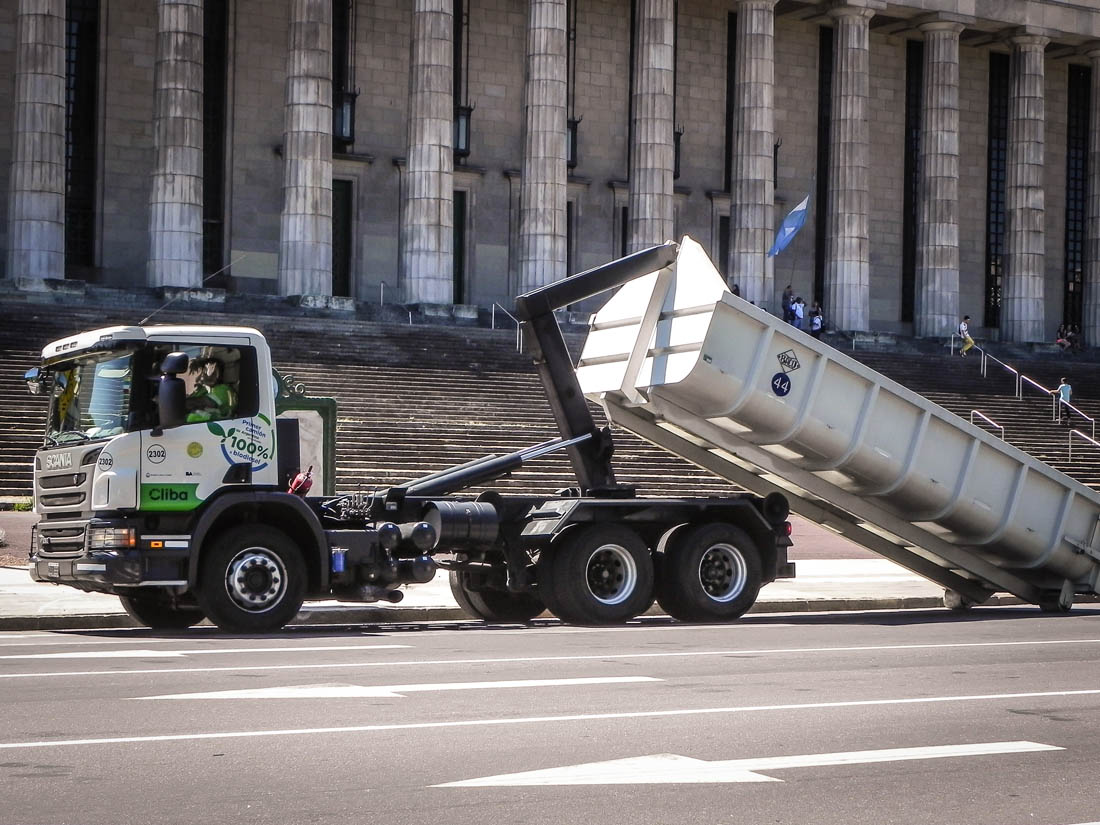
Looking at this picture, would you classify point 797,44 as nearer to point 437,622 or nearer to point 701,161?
point 701,161

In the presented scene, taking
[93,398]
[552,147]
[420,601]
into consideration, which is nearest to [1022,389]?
[552,147]

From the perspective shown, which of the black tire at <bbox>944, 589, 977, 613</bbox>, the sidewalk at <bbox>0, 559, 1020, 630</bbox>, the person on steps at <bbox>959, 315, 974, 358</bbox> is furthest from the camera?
the person on steps at <bbox>959, 315, 974, 358</bbox>

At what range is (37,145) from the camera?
42.5m

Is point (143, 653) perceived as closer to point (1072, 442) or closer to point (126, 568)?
point (126, 568)

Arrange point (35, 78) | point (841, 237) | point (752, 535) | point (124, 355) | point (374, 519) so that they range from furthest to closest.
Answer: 1. point (841, 237)
2. point (35, 78)
3. point (752, 535)
4. point (374, 519)
5. point (124, 355)

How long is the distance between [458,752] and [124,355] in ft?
25.6

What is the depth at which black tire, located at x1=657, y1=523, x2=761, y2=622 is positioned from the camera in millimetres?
17391

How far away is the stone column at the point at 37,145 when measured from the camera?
139ft

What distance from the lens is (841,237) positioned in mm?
53188

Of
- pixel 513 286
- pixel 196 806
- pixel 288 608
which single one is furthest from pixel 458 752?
pixel 513 286

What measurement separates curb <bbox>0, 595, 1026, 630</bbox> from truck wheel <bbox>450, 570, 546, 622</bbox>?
0.39 metres

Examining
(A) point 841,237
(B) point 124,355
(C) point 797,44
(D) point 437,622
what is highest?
(C) point 797,44

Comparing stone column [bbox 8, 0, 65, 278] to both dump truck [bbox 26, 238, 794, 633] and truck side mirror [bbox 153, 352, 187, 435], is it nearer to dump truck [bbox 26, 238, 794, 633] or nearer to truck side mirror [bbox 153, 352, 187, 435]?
dump truck [bbox 26, 238, 794, 633]

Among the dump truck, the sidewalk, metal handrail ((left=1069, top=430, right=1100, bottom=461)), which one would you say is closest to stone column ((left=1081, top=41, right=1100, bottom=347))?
metal handrail ((left=1069, top=430, right=1100, bottom=461))
